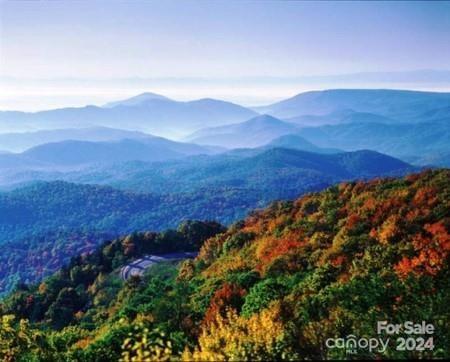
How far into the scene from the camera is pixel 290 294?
23.9 m

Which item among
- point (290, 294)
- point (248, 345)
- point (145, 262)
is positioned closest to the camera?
point (248, 345)

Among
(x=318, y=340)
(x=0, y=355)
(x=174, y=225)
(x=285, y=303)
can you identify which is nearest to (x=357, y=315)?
(x=318, y=340)

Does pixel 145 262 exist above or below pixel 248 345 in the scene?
below

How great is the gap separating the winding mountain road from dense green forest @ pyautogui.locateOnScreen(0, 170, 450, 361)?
2.03 meters

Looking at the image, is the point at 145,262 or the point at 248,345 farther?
the point at 145,262

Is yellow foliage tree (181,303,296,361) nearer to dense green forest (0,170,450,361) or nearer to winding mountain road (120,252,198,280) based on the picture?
dense green forest (0,170,450,361)

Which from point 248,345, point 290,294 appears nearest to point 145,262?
point 290,294

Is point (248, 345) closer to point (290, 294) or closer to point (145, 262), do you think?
point (290, 294)

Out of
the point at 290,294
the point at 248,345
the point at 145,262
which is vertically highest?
the point at 248,345

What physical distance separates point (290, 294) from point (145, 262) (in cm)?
3995

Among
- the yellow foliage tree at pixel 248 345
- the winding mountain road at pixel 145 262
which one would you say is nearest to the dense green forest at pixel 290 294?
the yellow foliage tree at pixel 248 345

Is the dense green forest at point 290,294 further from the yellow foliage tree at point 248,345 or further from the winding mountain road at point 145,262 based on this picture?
the winding mountain road at point 145,262

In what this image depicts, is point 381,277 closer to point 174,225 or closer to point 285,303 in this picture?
point 285,303

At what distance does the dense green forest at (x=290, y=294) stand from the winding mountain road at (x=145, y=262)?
6.68ft
